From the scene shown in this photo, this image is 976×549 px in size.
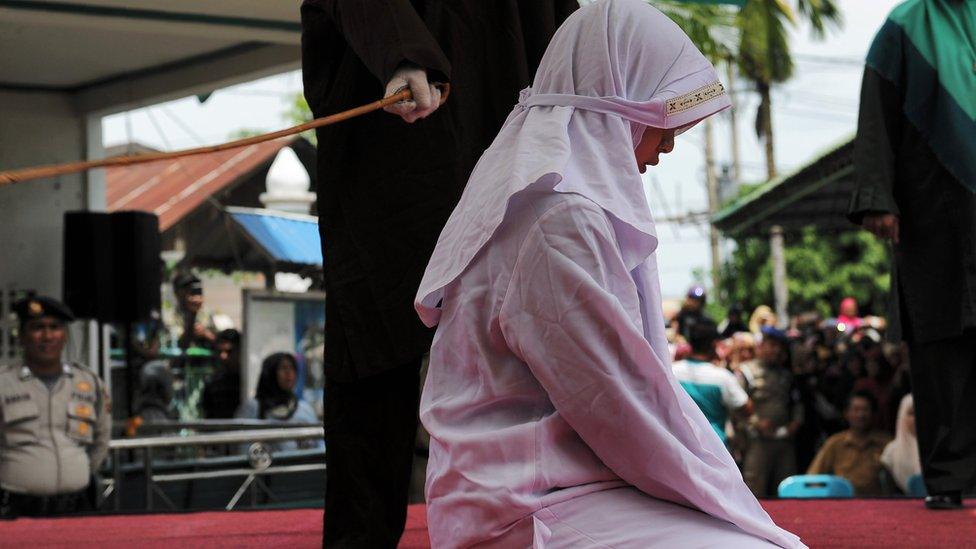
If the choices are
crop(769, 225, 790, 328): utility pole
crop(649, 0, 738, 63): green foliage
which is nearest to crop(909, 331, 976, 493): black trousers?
crop(649, 0, 738, 63): green foliage

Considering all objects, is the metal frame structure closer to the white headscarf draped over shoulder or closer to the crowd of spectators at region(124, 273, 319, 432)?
the crowd of spectators at region(124, 273, 319, 432)

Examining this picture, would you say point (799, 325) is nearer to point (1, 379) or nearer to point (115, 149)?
point (1, 379)

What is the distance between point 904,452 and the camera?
8.48 metres

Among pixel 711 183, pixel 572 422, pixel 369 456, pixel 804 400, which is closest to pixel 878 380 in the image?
pixel 804 400

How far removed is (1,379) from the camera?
23.9 feet

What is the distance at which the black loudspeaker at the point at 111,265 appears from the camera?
941 centimetres

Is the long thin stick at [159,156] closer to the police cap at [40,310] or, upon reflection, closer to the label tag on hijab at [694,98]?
the label tag on hijab at [694,98]

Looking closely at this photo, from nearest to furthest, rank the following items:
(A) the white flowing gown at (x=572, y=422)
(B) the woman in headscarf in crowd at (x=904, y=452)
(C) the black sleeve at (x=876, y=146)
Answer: (A) the white flowing gown at (x=572, y=422) < (C) the black sleeve at (x=876, y=146) < (B) the woman in headscarf in crowd at (x=904, y=452)

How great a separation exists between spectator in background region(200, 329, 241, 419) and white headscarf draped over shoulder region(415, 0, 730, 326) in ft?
29.1

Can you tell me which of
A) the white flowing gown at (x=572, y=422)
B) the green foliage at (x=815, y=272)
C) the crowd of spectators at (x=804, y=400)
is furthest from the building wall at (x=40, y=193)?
the green foliage at (x=815, y=272)

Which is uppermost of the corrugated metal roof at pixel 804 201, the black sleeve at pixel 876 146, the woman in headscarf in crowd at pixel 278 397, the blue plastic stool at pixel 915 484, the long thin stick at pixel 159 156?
the corrugated metal roof at pixel 804 201

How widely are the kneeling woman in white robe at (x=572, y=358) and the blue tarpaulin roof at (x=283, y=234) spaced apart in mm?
8581

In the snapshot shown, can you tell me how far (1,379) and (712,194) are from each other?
33.7m

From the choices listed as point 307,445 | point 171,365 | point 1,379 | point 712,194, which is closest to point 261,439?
point 1,379
